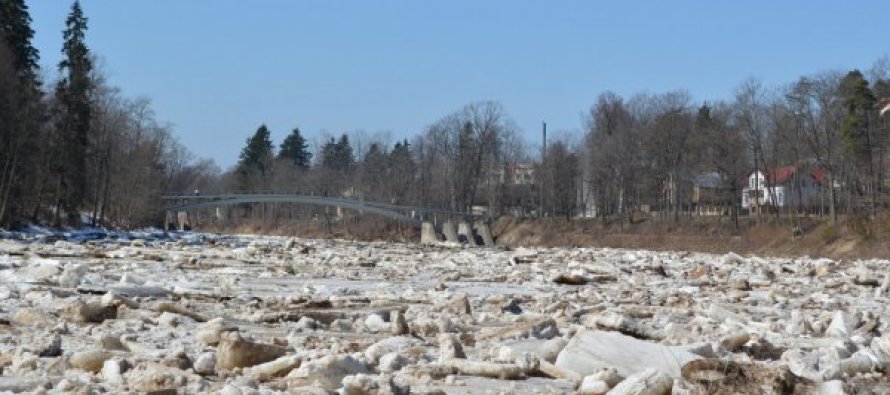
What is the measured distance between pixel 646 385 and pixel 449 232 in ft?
192

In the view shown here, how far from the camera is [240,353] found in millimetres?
5520

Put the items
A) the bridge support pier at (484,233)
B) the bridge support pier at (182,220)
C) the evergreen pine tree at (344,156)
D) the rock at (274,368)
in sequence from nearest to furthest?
the rock at (274,368) → the bridge support pier at (484,233) → the bridge support pier at (182,220) → the evergreen pine tree at (344,156)

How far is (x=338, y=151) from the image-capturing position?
4744 inches

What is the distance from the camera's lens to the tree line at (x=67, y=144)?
4103 centimetres

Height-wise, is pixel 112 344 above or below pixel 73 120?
below

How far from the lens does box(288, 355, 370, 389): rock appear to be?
496 cm

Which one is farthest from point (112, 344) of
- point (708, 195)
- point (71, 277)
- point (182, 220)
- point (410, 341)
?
point (182, 220)

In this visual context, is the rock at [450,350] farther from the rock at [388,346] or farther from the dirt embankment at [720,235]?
the dirt embankment at [720,235]

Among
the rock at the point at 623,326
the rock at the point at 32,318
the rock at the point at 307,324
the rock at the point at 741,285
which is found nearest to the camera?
the rock at the point at 623,326

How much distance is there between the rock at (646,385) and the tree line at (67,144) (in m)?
39.1

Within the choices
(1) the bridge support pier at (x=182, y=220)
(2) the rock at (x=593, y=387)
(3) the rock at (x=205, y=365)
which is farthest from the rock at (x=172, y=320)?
(1) the bridge support pier at (x=182, y=220)

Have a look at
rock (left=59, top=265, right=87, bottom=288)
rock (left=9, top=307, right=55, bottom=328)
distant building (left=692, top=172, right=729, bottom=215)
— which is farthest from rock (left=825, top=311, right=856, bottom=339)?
distant building (left=692, top=172, right=729, bottom=215)

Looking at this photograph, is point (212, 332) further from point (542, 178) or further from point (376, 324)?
point (542, 178)

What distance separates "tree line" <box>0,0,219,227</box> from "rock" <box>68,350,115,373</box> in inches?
1466
